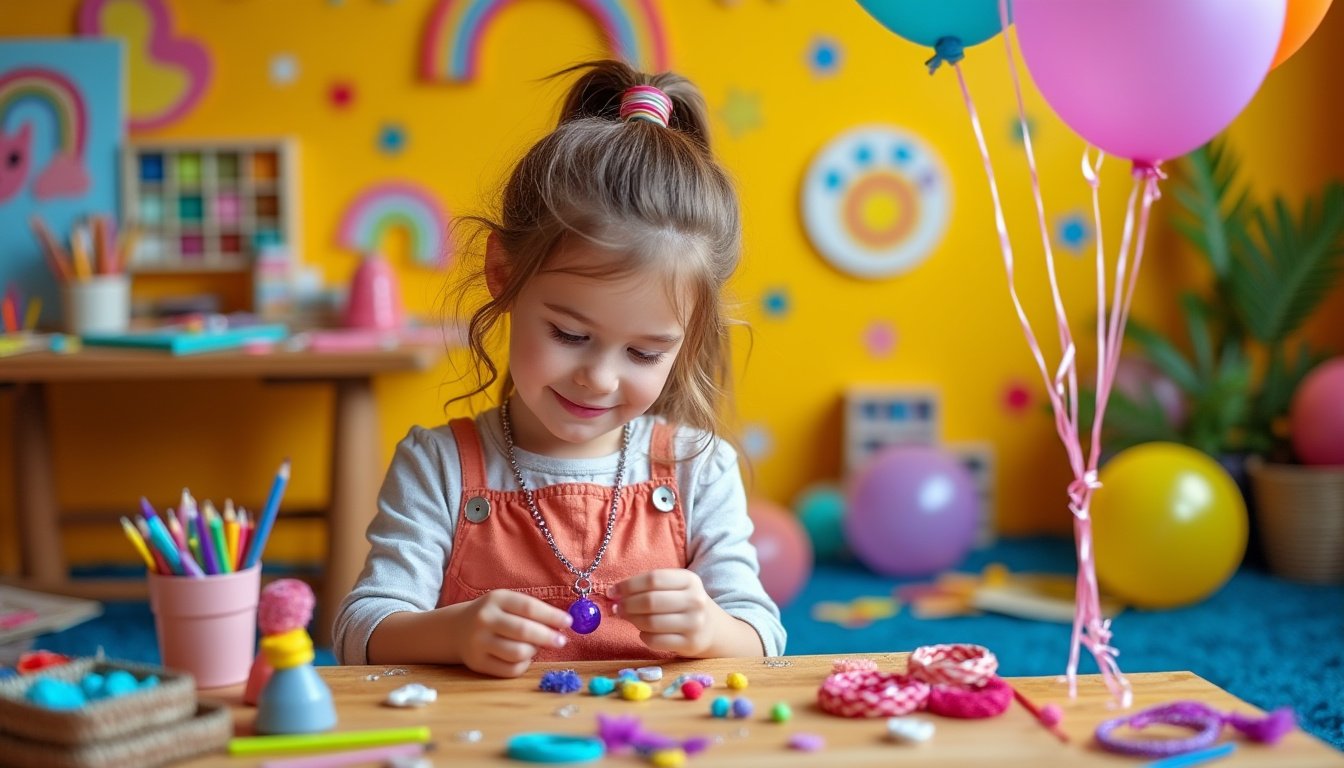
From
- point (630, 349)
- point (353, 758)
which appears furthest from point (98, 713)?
point (630, 349)

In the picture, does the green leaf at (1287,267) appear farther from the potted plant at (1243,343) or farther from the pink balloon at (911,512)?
the pink balloon at (911,512)

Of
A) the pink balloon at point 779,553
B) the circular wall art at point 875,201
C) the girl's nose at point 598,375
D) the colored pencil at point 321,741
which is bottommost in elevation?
the pink balloon at point 779,553

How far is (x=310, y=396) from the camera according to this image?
10.4ft

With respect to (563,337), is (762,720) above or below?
below

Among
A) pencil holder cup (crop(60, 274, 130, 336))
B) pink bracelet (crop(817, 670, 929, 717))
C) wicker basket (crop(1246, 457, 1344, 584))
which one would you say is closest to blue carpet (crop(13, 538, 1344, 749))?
wicker basket (crop(1246, 457, 1344, 584))

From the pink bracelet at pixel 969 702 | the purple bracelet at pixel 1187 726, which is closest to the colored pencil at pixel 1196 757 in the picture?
the purple bracelet at pixel 1187 726

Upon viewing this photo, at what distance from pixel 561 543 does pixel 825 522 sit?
2.03 m

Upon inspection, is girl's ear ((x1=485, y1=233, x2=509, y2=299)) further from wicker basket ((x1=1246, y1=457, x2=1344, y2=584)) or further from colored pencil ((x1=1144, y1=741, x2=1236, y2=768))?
wicker basket ((x1=1246, y1=457, x2=1344, y2=584))

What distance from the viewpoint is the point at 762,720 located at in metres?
0.85

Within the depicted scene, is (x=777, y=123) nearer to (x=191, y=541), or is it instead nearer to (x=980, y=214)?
(x=980, y=214)

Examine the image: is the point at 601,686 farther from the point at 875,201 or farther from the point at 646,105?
the point at 875,201

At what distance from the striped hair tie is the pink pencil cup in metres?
0.53

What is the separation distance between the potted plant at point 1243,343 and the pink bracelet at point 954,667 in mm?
2238

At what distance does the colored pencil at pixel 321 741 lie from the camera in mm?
787
